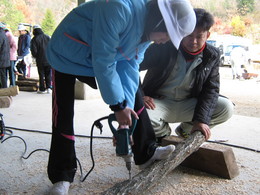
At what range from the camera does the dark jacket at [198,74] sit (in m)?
2.19

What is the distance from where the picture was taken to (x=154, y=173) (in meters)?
1.70

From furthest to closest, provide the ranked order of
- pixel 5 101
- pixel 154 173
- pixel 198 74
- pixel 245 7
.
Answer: pixel 245 7, pixel 5 101, pixel 198 74, pixel 154 173

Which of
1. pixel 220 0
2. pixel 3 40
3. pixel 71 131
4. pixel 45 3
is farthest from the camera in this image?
pixel 220 0

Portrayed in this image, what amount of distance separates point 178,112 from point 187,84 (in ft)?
0.81

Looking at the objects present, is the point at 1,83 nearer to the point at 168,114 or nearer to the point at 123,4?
the point at 168,114

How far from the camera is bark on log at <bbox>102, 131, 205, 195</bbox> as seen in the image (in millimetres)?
1518

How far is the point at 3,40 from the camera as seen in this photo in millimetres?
5770

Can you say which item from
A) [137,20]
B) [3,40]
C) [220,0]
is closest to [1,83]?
[3,40]

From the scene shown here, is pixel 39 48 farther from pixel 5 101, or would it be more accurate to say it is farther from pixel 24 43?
pixel 5 101

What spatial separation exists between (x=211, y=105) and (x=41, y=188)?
1365mm

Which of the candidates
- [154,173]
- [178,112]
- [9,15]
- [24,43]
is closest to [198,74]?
[178,112]

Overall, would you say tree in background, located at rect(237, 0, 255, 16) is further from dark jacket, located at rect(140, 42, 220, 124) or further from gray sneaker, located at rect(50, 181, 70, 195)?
gray sneaker, located at rect(50, 181, 70, 195)

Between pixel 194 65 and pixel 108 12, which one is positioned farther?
pixel 194 65

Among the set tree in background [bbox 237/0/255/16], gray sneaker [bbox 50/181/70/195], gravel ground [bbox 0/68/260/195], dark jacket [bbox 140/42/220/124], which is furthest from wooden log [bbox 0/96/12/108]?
tree in background [bbox 237/0/255/16]
